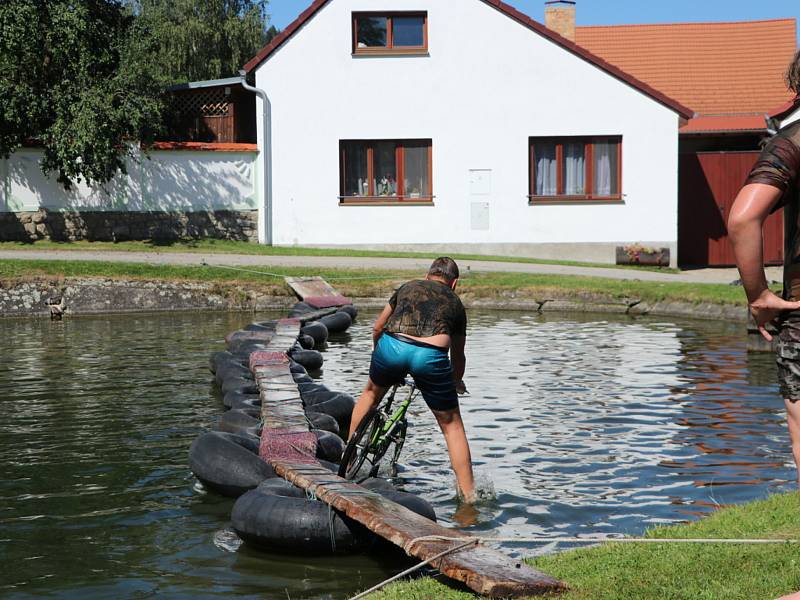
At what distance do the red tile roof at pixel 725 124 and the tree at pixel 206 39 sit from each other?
23.4 m

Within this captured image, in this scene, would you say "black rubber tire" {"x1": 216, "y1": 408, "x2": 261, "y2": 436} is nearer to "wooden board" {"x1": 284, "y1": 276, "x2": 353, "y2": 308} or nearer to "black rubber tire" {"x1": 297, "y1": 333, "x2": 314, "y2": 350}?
"black rubber tire" {"x1": 297, "y1": 333, "x2": 314, "y2": 350}

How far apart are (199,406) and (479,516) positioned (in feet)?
17.0

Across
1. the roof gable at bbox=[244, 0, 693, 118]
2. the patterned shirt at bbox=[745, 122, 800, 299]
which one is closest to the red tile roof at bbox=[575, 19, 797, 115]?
the roof gable at bbox=[244, 0, 693, 118]

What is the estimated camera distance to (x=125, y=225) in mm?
29578

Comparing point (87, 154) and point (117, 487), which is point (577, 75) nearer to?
point (87, 154)

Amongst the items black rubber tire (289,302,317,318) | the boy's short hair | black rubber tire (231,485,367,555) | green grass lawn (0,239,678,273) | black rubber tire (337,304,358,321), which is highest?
the boy's short hair

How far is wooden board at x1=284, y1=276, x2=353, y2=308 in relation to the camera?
66.6ft

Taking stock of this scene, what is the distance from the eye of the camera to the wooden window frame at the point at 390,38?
29.5 m

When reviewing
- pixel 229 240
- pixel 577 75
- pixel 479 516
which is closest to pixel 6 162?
pixel 229 240

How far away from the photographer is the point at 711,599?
5445mm

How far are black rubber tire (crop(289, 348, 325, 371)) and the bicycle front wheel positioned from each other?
6.42m

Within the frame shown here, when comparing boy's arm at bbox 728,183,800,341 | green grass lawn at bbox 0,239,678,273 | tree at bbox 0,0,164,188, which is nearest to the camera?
boy's arm at bbox 728,183,800,341

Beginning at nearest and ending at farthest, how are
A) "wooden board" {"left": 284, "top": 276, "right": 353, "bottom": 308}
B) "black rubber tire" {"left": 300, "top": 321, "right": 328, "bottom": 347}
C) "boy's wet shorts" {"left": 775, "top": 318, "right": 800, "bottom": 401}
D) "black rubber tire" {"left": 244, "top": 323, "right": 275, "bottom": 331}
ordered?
"boy's wet shorts" {"left": 775, "top": 318, "right": 800, "bottom": 401}
"black rubber tire" {"left": 244, "top": 323, "right": 275, "bottom": 331}
"black rubber tire" {"left": 300, "top": 321, "right": 328, "bottom": 347}
"wooden board" {"left": 284, "top": 276, "right": 353, "bottom": 308}

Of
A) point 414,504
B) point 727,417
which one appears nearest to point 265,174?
point 727,417
